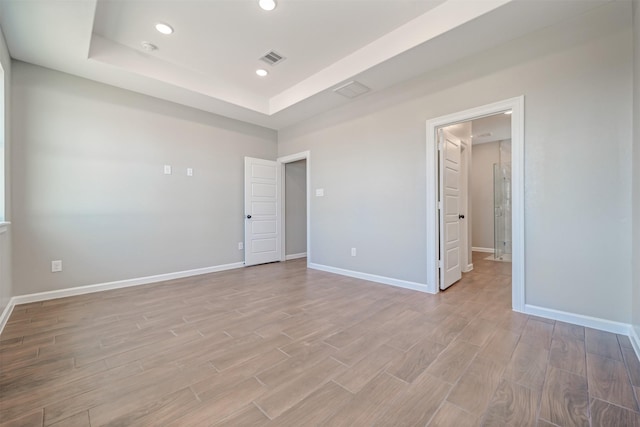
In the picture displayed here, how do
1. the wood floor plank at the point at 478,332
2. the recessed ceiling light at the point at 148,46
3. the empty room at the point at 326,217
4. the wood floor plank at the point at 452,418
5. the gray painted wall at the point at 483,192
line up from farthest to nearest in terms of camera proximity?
1. the gray painted wall at the point at 483,192
2. the recessed ceiling light at the point at 148,46
3. the wood floor plank at the point at 478,332
4. the empty room at the point at 326,217
5. the wood floor plank at the point at 452,418

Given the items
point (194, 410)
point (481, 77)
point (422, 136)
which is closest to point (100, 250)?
point (194, 410)

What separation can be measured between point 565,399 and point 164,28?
4381 millimetres

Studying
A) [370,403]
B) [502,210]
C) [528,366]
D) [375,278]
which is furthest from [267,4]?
[502,210]

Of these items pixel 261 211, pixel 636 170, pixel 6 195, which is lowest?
pixel 261 211

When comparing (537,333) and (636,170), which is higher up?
(636,170)

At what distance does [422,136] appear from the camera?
333 cm

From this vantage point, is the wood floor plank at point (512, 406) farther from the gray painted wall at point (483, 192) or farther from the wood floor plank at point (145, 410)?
the gray painted wall at point (483, 192)

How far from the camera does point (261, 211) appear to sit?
17.0 feet

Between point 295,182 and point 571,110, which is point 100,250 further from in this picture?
point 571,110

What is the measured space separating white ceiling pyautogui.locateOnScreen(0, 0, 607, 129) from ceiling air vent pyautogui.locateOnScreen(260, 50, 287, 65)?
0.25 ft

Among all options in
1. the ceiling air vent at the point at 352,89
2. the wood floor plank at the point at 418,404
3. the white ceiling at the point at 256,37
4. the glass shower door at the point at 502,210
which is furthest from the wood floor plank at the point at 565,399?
the glass shower door at the point at 502,210

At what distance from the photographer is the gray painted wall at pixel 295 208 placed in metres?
5.82

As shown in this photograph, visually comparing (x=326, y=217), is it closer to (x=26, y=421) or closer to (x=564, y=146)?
(x=564, y=146)

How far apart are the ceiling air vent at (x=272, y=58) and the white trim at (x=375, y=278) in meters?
3.14
